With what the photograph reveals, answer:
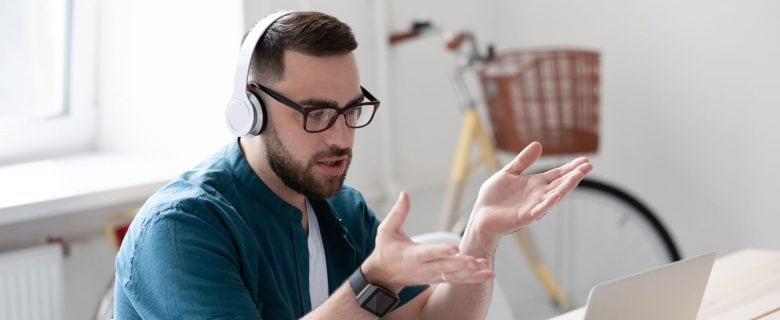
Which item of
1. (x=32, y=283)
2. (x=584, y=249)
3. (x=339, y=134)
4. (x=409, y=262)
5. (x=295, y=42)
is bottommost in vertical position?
(x=584, y=249)

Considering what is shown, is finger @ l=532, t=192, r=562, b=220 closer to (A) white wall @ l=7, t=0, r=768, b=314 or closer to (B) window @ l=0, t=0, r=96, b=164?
(A) white wall @ l=7, t=0, r=768, b=314

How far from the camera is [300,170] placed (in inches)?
64.1

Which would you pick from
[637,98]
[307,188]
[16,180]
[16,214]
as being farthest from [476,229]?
[637,98]

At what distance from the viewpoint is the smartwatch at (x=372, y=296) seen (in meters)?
1.41

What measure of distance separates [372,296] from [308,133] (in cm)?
31

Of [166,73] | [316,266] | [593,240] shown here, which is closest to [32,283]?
[166,73]

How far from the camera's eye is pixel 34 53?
9.69 feet

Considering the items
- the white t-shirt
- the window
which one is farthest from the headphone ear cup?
the window

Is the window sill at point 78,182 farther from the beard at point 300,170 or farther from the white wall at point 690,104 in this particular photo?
the white wall at point 690,104

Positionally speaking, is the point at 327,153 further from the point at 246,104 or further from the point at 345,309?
the point at 345,309

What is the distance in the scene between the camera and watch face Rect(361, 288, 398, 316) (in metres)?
1.41

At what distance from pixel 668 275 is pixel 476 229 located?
0.95 ft

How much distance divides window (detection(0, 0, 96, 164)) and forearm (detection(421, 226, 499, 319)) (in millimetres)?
1542

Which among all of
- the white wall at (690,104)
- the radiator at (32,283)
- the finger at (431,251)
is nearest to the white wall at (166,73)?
the radiator at (32,283)
